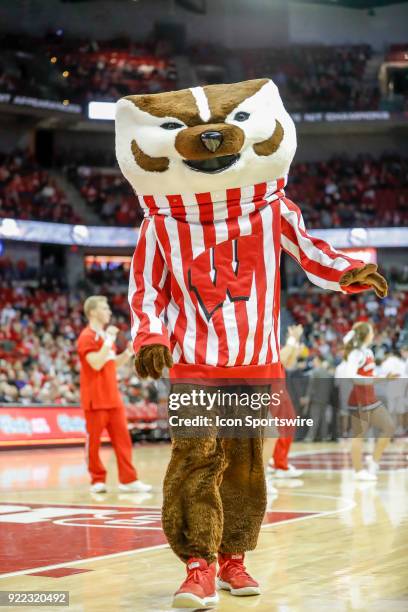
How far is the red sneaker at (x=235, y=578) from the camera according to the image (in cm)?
436

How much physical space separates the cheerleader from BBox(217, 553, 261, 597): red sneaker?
883 mm

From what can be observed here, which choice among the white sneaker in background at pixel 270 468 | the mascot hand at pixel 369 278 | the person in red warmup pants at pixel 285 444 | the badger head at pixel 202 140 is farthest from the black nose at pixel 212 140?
the white sneaker in background at pixel 270 468

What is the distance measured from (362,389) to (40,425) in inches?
481

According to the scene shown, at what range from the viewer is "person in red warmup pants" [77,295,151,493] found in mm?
9383

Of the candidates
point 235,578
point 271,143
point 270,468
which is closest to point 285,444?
point 270,468

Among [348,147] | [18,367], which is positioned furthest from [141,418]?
[348,147]

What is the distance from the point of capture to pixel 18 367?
18656mm

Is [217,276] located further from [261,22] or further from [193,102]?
[261,22]

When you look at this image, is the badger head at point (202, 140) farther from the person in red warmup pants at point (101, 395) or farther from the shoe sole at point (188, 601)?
the person in red warmup pants at point (101, 395)

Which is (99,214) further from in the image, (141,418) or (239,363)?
(239,363)

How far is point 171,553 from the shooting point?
5559 mm

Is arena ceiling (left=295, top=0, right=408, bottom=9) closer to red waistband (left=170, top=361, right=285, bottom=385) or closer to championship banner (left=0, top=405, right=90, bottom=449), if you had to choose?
championship banner (left=0, top=405, right=90, bottom=449)

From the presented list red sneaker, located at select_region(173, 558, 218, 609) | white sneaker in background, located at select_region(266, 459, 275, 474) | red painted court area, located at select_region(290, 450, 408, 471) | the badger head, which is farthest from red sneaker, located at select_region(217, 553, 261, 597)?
red painted court area, located at select_region(290, 450, 408, 471)

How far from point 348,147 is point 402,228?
4529mm
